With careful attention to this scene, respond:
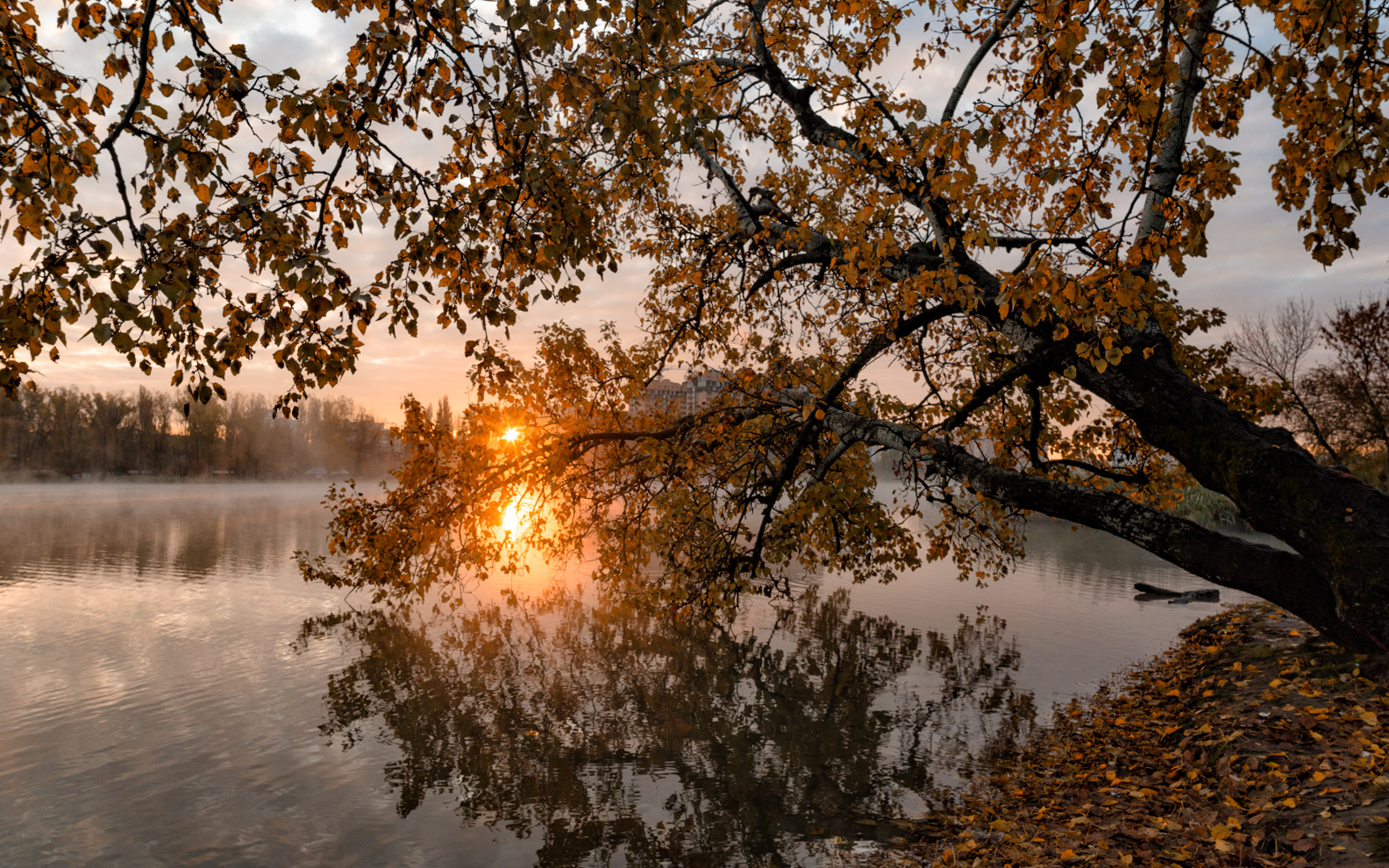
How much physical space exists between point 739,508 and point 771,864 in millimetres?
5188

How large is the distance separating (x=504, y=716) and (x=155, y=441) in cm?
10514

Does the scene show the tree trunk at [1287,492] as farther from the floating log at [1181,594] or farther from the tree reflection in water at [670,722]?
the floating log at [1181,594]

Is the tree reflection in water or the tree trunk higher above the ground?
the tree trunk

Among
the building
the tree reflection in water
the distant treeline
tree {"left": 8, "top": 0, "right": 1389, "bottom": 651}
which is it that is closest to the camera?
tree {"left": 8, "top": 0, "right": 1389, "bottom": 651}

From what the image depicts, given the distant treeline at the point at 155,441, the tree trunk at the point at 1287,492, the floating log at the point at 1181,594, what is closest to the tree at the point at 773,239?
the tree trunk at the point at 1287,492

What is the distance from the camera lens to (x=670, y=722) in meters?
14.2

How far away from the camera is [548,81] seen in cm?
605

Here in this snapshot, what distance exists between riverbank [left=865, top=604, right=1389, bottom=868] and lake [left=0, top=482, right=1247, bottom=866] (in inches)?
53.2

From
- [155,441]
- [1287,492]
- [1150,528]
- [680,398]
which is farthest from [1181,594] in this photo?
[155,441]

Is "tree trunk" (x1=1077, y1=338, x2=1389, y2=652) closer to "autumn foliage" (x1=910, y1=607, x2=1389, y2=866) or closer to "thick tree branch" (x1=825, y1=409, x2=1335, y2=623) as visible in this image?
"thick tree branch" (x1=825, y1=409, x2=1335, y2=623)

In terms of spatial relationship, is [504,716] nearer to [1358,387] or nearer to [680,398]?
[680,398]

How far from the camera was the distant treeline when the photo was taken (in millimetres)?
87938

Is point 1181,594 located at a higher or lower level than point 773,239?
lower

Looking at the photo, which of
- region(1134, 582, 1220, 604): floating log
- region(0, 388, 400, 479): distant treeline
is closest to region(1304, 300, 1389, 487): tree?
region(1134, 582, 1220, 604): floating log
